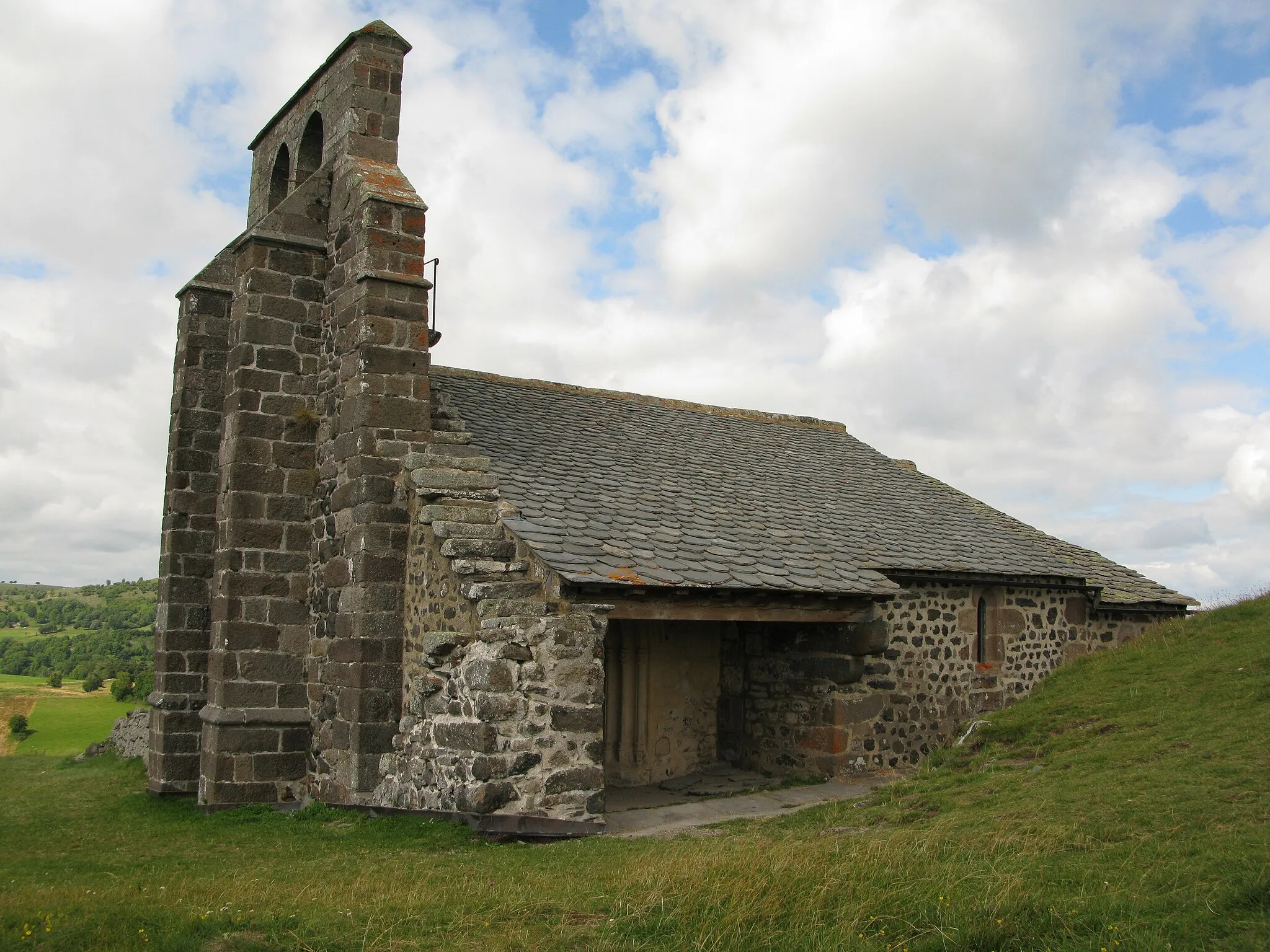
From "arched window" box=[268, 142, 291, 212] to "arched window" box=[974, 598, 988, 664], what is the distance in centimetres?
1066

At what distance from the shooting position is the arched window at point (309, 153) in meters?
12.7

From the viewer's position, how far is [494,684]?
29.1 ft

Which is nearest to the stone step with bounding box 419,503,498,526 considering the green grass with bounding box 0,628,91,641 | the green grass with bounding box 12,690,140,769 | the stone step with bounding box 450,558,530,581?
the stone step with bounding box 450,558,530,581

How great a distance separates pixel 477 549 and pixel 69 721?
1878cm

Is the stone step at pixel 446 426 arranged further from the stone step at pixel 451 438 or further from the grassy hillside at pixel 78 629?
the grassy hillside at pixel 78 629

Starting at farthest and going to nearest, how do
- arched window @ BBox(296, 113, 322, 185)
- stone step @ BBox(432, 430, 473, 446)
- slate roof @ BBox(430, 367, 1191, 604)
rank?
1. arched window @ BBox(296, 113, 322, 185)
2. stone step @ BBox(432, 430, 473, 446)
3. slate roof @ BBox(430, 367, 1191, 604)

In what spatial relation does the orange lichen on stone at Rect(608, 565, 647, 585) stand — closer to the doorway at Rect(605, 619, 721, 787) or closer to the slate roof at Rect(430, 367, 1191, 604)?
the slate roof at Rect(430, 367, 1191, 604)

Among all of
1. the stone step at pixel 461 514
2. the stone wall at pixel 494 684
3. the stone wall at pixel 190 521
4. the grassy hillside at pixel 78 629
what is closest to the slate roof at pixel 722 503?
the stone step at pixel 461 514

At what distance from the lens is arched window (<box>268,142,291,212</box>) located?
1327 cm

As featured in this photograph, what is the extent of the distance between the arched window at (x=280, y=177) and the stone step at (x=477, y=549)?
20.3ft

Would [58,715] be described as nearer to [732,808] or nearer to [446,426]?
[446,426]

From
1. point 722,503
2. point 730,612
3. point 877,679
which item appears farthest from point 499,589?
point 877,679

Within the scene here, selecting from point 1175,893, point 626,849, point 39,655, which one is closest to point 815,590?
point 626,849

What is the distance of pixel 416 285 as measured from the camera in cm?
1088
